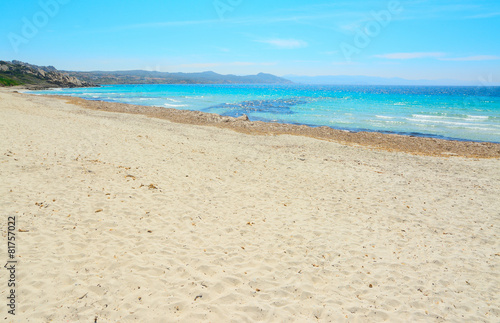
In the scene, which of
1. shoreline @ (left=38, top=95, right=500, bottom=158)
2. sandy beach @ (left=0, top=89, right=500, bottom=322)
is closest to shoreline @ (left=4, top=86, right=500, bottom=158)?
shoreline @ (left=38, top=95, right=500, bottom=158)

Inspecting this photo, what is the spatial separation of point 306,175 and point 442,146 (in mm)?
14650

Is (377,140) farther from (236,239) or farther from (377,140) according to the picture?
(236,239)

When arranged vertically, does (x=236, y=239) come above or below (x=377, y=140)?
below

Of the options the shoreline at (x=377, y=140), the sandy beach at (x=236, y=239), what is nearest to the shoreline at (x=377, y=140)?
the shoreline at (x=377, y=140)

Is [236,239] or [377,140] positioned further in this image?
[377,140]

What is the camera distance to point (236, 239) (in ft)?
20.4

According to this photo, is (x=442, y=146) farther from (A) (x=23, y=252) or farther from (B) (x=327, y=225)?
(A) (x=23, y=252)

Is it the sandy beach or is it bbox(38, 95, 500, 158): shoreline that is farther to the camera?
bbox(38, 95, 500, 158): shoreline

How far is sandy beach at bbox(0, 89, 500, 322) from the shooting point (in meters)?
4.25

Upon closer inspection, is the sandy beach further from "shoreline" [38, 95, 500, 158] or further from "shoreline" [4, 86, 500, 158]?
"shoreline" [4, 86, 500, 158]

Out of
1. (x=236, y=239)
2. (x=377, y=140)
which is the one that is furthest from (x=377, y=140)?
(x=236, y=239)

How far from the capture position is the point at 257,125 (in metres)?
26.4

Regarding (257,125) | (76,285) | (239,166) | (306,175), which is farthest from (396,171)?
(257,125)

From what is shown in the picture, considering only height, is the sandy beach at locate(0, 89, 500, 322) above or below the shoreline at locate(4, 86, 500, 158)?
below
